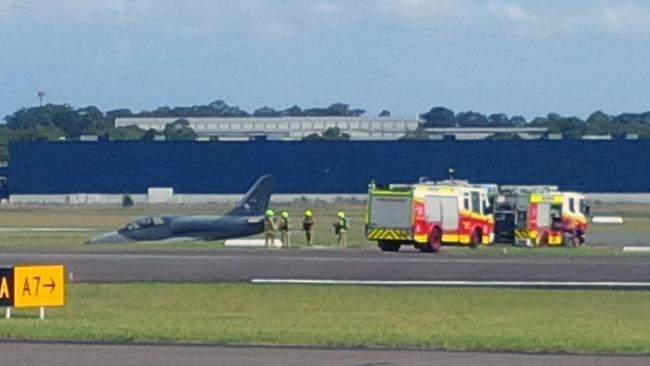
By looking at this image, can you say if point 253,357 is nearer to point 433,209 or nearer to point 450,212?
point 433,209

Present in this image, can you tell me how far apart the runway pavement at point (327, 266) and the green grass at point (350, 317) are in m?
4.37

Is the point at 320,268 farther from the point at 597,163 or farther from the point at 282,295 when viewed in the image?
the point at 597,163

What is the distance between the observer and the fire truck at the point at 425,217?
190 ft

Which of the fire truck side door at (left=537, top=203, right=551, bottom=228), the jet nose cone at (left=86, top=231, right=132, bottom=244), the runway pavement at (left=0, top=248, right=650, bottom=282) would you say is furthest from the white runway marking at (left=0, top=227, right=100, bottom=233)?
the fire truck side door at (left=537, top=203, right=551, bottom=228)

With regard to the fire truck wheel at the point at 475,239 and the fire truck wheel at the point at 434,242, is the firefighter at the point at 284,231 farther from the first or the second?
the fire truck wheel at the point at 475,239

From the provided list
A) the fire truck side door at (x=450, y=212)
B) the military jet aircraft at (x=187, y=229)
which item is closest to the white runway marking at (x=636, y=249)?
the fire truck side door at (x=450, y=212)

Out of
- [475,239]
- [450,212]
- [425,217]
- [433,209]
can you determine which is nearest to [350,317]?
[425,217]

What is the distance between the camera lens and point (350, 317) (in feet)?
88.9

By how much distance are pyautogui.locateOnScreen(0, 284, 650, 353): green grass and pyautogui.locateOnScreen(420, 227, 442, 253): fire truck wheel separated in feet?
71.6

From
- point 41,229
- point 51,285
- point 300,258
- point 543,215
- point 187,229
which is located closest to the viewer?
point 51,285

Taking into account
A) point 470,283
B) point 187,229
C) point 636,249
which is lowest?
point 636,249

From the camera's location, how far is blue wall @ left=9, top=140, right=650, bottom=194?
12700 cm

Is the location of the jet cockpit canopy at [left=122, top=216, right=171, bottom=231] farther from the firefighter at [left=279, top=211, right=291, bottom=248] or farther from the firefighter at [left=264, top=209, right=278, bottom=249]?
the firefighter at [left=279, top=211, right=291, bottom=248]

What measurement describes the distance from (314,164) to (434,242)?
73.8 m
